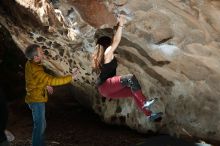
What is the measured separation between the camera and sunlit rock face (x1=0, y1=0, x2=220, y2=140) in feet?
20.1

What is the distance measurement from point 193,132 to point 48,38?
326 centimetres

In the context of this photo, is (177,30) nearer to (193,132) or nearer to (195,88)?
(195,88)

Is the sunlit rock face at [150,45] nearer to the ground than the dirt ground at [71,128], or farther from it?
farther from it

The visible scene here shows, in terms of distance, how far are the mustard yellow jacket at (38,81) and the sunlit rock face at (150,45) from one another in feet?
4.03

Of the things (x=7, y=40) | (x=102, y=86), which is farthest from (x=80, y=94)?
(x=102, y=86)

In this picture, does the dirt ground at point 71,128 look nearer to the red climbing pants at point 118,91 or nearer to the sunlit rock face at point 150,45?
the sunlit rock face at point 150,45

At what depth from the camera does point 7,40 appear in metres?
11.1

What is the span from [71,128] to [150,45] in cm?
367

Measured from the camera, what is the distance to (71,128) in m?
9.84

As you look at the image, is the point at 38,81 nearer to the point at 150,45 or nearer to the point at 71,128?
the point at 150,45

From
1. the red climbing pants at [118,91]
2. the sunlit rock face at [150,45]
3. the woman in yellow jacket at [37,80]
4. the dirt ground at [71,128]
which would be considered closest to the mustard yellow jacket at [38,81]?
the woman in yellow jacket at [37,80]

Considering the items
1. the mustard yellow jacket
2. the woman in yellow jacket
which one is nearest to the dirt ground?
the woman in yellow jacket

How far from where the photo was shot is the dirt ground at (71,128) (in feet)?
28.6

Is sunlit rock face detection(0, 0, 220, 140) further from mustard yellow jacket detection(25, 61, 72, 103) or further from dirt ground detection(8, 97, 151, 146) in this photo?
mustard yellow jacket detection(25, 61, 72, 103)
